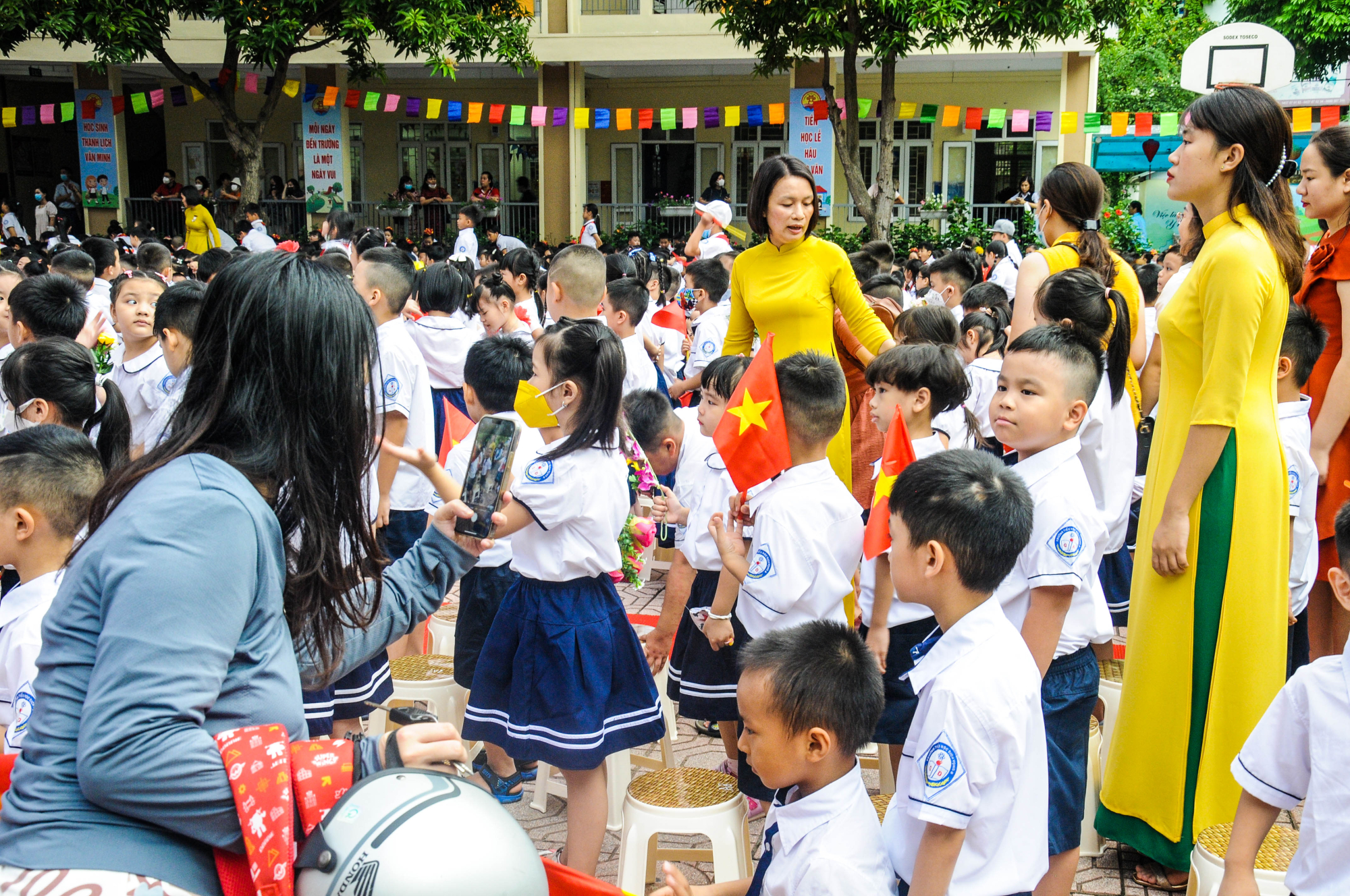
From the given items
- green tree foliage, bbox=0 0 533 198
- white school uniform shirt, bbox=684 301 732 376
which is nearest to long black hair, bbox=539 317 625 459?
white school uniform shirt, bbox=684 301 732 376

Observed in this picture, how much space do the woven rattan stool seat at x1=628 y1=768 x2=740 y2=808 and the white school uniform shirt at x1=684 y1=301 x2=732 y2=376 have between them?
12.0 ft

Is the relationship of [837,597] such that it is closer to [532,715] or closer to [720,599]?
[720,599]

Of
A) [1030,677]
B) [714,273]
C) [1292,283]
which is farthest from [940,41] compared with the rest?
[1030,677]

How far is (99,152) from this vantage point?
66.7 feet

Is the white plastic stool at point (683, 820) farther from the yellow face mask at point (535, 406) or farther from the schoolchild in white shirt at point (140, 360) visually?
the schoolchild in white shirt at point (140, 360)

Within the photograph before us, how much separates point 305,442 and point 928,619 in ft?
6.67

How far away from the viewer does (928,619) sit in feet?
10.1

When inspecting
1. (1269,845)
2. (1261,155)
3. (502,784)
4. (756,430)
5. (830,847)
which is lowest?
(502,784)

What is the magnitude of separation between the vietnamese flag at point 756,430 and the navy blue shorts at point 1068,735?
865mm

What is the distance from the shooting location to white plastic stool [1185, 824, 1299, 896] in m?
2.30

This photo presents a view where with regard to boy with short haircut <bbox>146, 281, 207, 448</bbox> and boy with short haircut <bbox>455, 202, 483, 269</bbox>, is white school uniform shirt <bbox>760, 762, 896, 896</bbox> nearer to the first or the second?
boy with short haircut <bbox>146, 281, 207, 448</bbox>

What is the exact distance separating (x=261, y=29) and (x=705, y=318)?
10.3 meters

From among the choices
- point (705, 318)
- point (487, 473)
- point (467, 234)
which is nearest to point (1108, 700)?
point (487, 473)

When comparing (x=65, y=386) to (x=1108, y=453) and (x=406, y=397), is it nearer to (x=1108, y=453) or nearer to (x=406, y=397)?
(x=406, y=397)
